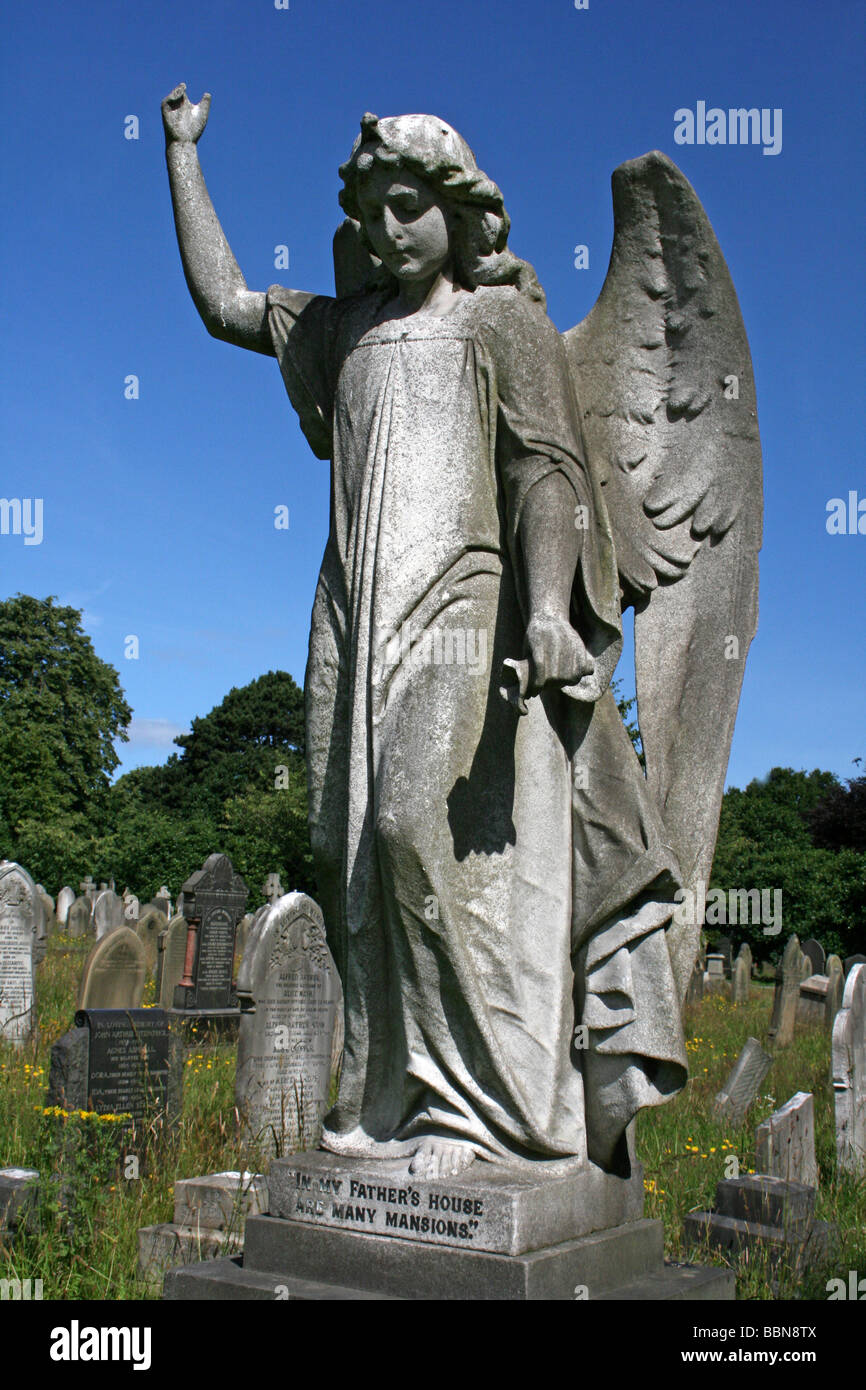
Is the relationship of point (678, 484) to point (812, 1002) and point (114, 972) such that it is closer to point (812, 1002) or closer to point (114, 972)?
point (114, 972)

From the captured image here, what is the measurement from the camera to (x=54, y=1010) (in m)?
13.2

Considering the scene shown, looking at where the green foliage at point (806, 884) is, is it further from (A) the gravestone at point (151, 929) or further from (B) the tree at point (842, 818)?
(A) the gravestone at point (151, 929)

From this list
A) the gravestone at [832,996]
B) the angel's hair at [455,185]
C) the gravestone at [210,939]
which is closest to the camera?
the angel's hair at [455,185]

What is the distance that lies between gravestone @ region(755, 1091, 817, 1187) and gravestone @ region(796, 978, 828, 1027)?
865 cm

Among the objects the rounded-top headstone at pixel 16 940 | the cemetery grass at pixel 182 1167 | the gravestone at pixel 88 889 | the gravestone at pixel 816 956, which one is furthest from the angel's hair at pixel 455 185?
the gravestone at pixel 88 889

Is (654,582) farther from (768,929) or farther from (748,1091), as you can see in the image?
(768,929)

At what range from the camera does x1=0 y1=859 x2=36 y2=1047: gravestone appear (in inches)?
483

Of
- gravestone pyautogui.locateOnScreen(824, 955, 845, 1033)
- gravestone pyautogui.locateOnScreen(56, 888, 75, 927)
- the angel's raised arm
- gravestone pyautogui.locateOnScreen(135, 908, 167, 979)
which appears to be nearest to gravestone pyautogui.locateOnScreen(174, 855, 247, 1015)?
gravestone pyautogui.locateOnScreen(135, 908, 167, 979)

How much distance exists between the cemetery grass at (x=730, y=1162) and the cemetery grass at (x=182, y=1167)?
0.01 metres

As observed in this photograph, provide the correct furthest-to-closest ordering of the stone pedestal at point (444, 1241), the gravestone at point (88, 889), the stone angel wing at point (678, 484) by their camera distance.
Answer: the gravestone at point (88, 889)
the stone angel wing at point (678, 484)
the stone pedestal at point (444, 1241)

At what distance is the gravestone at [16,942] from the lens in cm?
1227

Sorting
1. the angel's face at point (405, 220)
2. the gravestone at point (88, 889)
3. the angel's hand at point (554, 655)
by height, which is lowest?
the gravestone at point (88, 889)

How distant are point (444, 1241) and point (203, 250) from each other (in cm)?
292

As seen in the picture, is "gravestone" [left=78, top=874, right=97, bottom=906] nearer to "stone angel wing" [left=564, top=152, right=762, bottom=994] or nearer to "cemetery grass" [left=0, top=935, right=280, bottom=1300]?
"cemetery grass" [left=0, top=935, right=280, bottom=1300]
